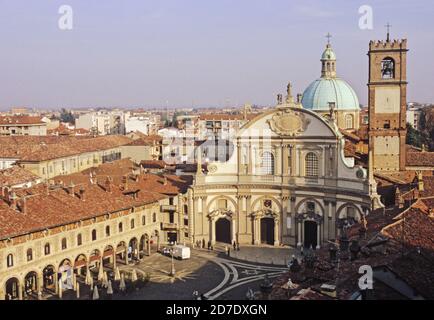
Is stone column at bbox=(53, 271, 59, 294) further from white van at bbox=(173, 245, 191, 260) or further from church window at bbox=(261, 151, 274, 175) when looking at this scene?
church window at bbox=(261, 151, 274, 175)

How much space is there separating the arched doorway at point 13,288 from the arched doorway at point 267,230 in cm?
2672

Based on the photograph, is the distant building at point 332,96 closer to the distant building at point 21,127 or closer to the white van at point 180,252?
the white van at point 180,252

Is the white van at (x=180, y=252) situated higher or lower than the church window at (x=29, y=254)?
lower

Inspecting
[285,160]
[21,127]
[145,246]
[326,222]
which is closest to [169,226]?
[145,246]

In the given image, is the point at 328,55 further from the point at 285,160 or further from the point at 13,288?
the point at 13,288

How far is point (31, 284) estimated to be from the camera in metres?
46.1

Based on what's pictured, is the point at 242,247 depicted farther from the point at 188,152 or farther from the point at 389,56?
the point at 188,152

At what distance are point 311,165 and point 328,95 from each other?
20245 mm

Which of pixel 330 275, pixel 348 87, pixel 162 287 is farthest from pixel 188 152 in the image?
pixel 330 275

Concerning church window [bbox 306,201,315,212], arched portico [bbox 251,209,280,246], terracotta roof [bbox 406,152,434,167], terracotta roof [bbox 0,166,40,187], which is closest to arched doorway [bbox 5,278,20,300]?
terracotta roof [bbox 0,166,40,187]

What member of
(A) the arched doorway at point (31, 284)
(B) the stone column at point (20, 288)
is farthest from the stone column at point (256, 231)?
(B) the stone column at point (20, 288)

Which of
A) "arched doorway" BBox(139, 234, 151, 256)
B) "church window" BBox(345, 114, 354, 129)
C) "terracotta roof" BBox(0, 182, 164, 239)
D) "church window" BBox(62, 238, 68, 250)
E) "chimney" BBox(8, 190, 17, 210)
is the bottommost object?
"arched doorway" BBox(139, 234, 151, 256)

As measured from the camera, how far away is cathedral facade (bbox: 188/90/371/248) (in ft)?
190

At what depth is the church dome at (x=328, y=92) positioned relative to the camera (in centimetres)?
7731
